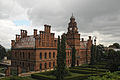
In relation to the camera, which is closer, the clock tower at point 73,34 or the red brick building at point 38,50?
the red brick building at point 38,50

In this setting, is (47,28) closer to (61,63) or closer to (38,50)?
(38,50)

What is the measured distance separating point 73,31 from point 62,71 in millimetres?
31497

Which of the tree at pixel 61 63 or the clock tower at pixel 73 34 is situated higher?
the clock tower at pixel 73 34

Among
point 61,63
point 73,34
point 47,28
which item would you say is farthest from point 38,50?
point 73,34

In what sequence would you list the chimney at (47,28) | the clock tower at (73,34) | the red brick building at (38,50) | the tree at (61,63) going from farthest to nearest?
the clock tower at (73,34), the chimney at (47,28), the red brick building at (38,50), the tree at (61,63)

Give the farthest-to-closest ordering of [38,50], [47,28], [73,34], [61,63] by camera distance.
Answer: [73,34] → [47,28] → [38,50] → [61,63]

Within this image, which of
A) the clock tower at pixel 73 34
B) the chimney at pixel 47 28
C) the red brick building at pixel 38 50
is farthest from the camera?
the clock tower at pixel 73 34

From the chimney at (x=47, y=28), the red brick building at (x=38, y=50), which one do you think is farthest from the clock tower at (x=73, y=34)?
the chimney at (x=47, y=28)

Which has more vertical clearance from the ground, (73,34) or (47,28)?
(47,28)

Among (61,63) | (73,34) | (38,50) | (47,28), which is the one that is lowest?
(61,63)

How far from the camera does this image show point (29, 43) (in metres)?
46.0

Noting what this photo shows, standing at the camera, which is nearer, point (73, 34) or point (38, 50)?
point (38, 50)

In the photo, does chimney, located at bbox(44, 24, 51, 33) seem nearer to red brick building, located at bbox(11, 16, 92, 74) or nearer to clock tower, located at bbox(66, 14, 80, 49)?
red brick building, located at bbox(11, 16, 92, 74)

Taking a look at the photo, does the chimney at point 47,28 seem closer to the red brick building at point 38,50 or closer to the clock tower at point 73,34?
the red brick building at point 38,50
